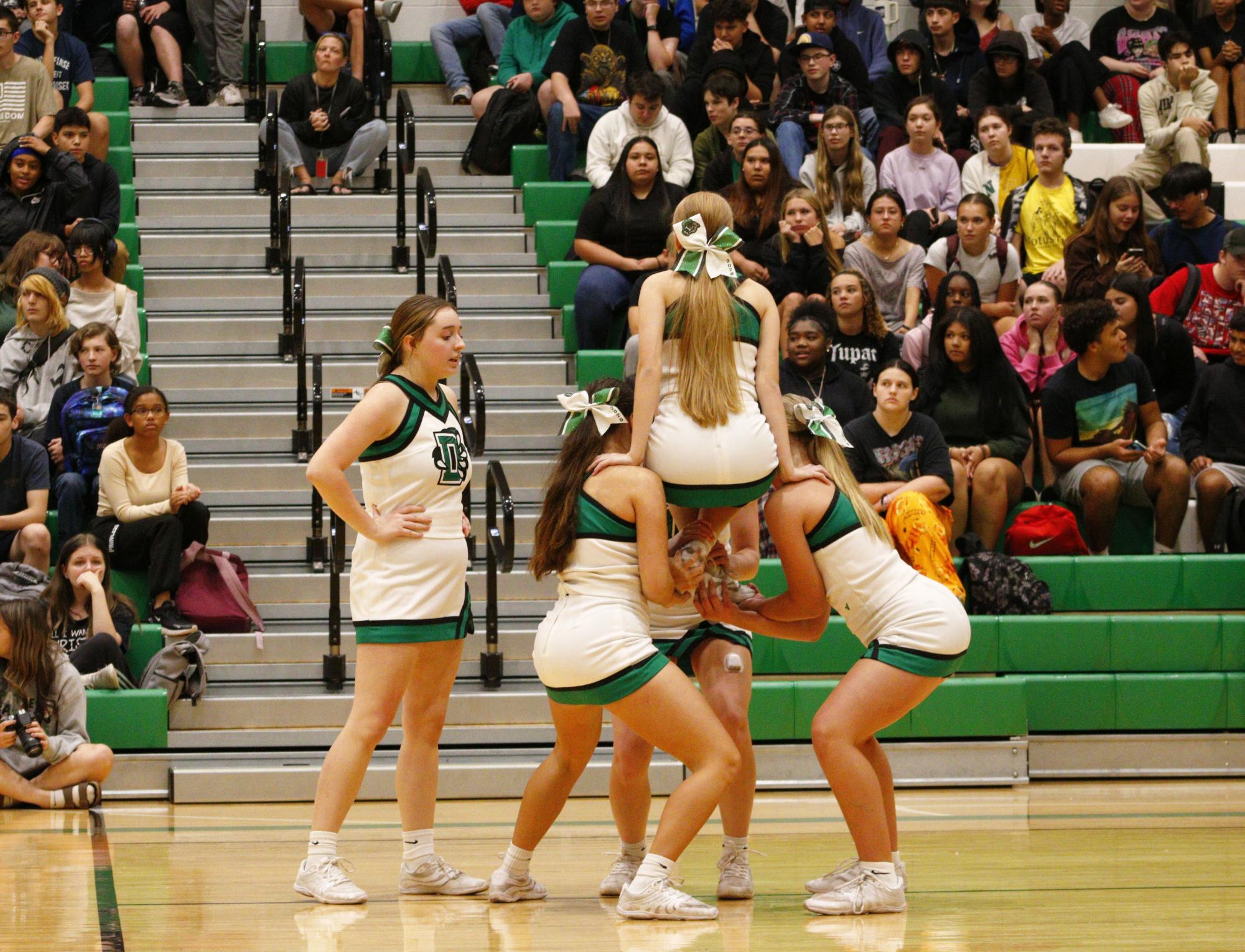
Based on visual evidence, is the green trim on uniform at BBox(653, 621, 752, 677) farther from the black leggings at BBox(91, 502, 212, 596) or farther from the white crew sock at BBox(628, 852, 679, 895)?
the black leggings at BBox(91, 502, 212, 596)

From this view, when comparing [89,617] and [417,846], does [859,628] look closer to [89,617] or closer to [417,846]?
[417,846]

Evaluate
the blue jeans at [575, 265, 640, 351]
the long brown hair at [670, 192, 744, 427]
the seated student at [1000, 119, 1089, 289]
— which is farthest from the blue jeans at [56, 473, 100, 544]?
the seated student at [1000, 119, 1089, 289]

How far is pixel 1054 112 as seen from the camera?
10320 mm

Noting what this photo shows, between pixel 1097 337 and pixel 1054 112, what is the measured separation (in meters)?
3.49

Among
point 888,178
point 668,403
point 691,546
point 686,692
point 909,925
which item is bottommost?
point 909,925

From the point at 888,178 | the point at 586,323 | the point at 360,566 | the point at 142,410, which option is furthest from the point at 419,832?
the point at 888,178

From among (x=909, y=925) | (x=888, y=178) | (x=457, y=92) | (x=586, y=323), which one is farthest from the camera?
(x=457, y=92)

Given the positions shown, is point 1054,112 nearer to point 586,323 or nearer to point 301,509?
point 586,323

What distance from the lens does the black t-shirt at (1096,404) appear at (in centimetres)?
741

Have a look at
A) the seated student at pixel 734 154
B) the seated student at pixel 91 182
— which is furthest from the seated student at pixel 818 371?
the seated student at pixel 91 182

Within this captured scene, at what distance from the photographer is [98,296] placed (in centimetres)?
772

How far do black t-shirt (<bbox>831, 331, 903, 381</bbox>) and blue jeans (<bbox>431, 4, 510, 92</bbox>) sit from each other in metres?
3.61

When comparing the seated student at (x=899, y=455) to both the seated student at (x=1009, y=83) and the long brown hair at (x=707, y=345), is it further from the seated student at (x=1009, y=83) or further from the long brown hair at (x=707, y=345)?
the seated student at (x=1009, y=83)

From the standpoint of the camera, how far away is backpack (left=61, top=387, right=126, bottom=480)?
7051 millimetres
